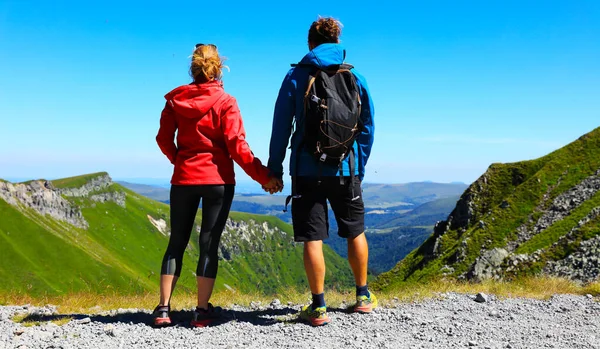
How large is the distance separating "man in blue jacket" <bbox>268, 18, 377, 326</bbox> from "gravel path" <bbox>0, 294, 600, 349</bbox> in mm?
665

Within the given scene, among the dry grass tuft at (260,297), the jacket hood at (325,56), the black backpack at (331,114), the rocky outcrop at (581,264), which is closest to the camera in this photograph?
the black backpack at (331,114)

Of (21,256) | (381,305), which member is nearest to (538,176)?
(381,305)

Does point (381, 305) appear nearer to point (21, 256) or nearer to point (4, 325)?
point (4, 325)

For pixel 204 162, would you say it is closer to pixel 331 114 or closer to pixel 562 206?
pixel 331 114

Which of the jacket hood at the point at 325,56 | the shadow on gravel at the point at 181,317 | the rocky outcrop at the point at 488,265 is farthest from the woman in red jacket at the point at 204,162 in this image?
the rocky outcrop at the point at 488,265

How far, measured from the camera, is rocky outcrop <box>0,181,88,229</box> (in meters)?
152

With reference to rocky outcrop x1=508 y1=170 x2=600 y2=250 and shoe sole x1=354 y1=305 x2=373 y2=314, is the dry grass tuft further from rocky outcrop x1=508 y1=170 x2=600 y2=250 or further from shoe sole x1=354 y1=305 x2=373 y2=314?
rocky outcrop x1=508 y1=170 x2=600 y2=250

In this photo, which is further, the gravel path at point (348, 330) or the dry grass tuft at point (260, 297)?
the dry grass tuft at point (260, 297)

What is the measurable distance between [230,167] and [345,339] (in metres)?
3.05

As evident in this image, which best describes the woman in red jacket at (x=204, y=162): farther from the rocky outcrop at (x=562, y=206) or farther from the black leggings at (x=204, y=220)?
the rocky outcrop at (x=562, y=206)

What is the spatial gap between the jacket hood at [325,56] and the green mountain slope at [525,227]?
15.4 meters

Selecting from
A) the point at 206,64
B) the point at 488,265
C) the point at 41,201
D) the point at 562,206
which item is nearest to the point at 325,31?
the point at 206,64

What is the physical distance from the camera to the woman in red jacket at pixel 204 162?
22.6 ft

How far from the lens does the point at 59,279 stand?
117m
